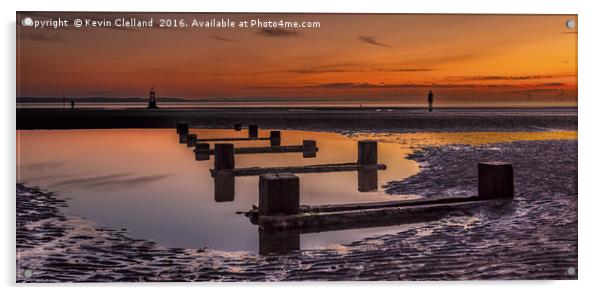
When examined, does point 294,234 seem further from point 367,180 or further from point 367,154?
point 367,154

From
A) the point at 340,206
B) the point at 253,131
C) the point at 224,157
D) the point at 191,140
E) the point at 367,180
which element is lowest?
the point at 340,206

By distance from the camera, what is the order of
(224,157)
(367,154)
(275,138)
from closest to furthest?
(224,157) → (367,154) → (275,138)

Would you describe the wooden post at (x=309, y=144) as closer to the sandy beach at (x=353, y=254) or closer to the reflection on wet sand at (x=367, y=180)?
the reflection on wet sand at (x=367, y=180)

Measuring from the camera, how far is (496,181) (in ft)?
25.3

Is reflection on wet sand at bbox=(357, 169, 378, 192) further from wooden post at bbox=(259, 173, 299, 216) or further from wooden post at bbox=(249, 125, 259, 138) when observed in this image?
wooden post at bbox=(249, 125, 259, 138)

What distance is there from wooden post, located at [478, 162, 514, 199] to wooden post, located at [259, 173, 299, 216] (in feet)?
8.86

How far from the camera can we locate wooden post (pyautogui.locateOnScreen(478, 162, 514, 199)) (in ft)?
25.2

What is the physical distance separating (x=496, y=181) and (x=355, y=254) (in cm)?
251

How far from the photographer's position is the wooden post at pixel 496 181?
25.2 feet

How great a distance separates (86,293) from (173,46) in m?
3.30

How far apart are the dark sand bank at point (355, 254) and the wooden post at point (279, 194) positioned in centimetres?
50

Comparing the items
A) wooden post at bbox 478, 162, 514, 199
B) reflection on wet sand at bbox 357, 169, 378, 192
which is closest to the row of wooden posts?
wooden post at bbox 478, 162, 514, 199

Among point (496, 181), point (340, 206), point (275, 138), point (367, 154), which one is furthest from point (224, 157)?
point (275, 138)

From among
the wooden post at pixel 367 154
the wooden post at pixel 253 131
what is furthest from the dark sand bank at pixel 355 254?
the wooden post at pixel 253 131
